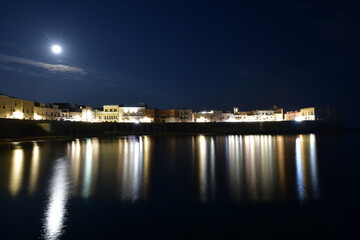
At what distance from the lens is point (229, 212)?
9.21 m

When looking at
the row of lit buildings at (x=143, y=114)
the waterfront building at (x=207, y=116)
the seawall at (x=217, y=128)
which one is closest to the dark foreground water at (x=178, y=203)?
the seawall at (x=217, y=128)

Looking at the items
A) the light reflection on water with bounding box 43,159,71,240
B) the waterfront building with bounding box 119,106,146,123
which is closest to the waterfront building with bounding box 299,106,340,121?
the waterfront building with bounding box 119,106,146,123

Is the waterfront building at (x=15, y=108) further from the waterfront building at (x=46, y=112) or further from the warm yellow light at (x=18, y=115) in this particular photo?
Answer: the waterfront building at (x=46, y=112)

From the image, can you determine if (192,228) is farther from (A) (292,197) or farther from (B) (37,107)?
(B) (37,107)

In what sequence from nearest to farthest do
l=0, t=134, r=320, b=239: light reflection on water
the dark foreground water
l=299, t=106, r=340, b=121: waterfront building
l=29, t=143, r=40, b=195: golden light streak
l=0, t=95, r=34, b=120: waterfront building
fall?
the dark foreground water
l=0, t=134, r=320, b=239: light reflection on water
l=29, t=143, r=40, b=195: golden light streak
l=0, t=95, r=34, b=120: waterfront building
l=299, t=106, r=340, b=121: waterfront building

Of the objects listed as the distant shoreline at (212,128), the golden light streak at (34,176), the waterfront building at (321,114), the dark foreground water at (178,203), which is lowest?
the dark foreground water at (178,203)

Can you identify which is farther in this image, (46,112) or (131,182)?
(46,112)

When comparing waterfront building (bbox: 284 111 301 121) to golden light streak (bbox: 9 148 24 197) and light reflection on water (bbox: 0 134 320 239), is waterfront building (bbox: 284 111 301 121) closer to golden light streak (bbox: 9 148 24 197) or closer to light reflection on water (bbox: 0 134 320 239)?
light reflection on water (bbox: 0 134 320 239)

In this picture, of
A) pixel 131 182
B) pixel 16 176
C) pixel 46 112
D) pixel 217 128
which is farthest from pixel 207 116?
pixel 16 176

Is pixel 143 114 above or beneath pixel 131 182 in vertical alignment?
above

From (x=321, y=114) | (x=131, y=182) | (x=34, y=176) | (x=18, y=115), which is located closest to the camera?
(x=131, y=182)

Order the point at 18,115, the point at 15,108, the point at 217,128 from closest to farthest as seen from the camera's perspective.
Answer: the point at 15,108, the point at 18,115, the point at 217,128

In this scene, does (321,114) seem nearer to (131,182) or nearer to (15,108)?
(131,182)

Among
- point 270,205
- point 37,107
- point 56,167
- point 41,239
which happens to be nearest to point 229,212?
point 270,205
